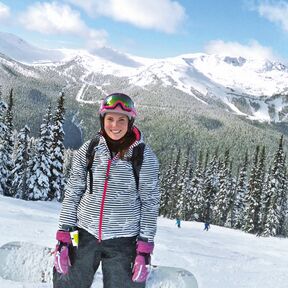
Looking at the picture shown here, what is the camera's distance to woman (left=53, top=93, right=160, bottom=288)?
477cm

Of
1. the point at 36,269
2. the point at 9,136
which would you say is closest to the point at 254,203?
the point at 9,136

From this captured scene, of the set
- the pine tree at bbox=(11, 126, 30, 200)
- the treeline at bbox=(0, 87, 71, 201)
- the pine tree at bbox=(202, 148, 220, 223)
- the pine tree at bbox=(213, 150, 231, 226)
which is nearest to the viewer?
the treeline at bbox=(0, 87, 71, 201)

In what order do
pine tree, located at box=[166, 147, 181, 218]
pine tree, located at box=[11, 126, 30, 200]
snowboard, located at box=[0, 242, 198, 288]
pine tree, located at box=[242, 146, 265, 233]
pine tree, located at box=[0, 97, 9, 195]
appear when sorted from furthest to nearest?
pine tree, located at box=[166, 147, 181, 218] < pine tree, located at box=[242, 146, 265, 233] < pine tree, located at box=[11, 126, 30, 200] < pine tree, located at box=[0, 97, 9, 195] < snowboard, located at box=[0, 242, 198, 288]

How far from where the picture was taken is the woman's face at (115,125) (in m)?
4.86

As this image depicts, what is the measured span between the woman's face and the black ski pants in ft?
3.96

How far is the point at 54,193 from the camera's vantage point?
40844 millimetres

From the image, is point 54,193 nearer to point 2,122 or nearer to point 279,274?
point 2,122

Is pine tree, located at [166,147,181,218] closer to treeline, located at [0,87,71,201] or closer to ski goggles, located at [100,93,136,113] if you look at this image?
treeline, located at [0,87,71,201]

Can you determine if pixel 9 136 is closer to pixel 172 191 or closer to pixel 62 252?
pixel 62 252

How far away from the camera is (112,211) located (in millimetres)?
4766

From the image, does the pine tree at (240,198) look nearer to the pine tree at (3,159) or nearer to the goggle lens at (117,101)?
the pine tree at (3,159)

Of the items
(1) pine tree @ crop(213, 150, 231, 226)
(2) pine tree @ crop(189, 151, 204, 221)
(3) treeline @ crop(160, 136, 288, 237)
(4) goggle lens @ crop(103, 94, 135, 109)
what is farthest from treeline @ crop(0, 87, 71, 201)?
(4) goggle lens @ crop(103, 94, 135, 109)

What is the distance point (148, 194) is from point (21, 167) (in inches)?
1612

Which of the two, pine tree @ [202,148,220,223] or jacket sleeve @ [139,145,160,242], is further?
pine tree @ [202,148,220,223]
